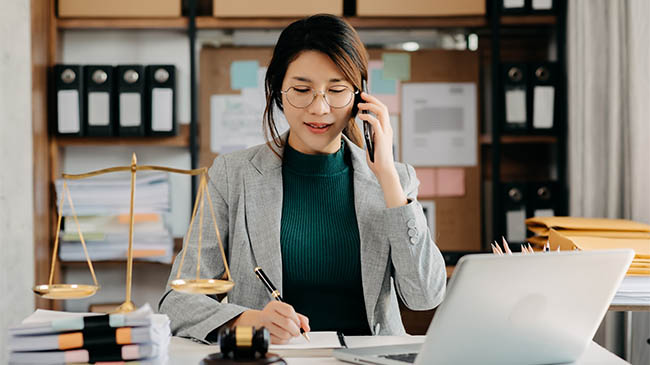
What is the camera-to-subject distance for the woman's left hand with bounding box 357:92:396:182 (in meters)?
1.53

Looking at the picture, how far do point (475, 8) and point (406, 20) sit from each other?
0.89ft

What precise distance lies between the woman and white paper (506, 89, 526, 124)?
112cm

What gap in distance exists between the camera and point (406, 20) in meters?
2.72

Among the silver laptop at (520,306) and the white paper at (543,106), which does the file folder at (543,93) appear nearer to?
the white paper at (543,106)

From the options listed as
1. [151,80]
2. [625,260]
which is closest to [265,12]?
[151,80]

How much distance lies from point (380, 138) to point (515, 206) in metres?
1.29

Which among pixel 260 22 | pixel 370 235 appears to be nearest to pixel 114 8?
pixel 260 22

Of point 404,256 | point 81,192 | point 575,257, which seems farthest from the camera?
point 81,192

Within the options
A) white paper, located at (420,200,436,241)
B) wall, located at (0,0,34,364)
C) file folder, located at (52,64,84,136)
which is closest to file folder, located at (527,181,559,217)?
white paper, located at (420,200,436,241)

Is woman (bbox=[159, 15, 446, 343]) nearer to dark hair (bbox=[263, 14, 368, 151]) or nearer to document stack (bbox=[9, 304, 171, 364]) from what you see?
dark hair (bbox=[263, 14, 368, 151])

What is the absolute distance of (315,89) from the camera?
1.55m

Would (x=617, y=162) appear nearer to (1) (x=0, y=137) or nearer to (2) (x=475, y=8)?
(2) (x=475, y=8)

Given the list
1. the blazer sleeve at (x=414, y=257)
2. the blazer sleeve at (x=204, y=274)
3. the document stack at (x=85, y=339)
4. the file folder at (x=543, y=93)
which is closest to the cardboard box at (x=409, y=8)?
the file folder at (x=543, y=93)

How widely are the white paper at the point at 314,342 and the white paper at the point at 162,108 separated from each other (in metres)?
1.58
